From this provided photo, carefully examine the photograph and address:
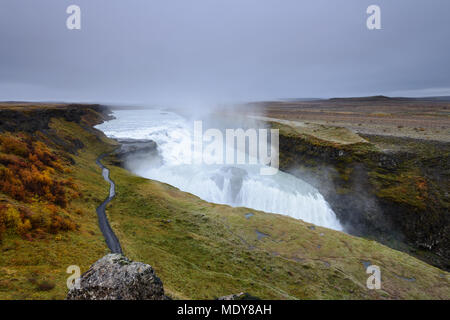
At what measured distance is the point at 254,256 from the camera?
1602 cm

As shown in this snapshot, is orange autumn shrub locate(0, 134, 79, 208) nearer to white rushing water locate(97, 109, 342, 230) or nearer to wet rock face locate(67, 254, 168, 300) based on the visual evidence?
wet rock face locate(67, 254, 168, 300)

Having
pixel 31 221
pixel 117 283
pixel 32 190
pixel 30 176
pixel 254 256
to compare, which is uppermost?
pixel 30 176

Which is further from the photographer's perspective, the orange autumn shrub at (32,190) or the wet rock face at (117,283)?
the orange autumn shrub at (32,190)

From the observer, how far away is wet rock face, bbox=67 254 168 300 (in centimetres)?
606

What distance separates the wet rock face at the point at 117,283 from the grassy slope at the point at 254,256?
388 centimetres

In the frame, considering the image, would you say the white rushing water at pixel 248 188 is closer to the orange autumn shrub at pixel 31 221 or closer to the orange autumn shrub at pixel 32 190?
the orange autumn shrub at pixel 32 190

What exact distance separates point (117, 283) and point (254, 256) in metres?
12.2

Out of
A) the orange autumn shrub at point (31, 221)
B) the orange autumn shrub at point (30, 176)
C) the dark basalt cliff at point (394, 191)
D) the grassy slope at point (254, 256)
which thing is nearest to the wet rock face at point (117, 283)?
the grassy slope at point (254, 256)

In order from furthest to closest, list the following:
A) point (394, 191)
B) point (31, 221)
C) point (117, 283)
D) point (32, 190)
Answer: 1. point (394, 191)
2. point (32, 190)
3. point (31, 221)
4. point (117, 283)

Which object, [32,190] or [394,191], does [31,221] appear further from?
[394,191]

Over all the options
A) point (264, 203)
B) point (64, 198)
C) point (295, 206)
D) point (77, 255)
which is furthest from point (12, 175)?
point (295, 206)

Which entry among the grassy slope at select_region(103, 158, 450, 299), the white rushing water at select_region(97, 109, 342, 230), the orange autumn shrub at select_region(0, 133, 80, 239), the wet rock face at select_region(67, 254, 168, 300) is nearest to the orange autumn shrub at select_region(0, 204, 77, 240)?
the orange autumn shrub at select_region(0, 133, 80, 239)

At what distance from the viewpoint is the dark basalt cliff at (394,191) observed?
920 inches

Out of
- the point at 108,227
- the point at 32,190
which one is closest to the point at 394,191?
the point at 108,227
